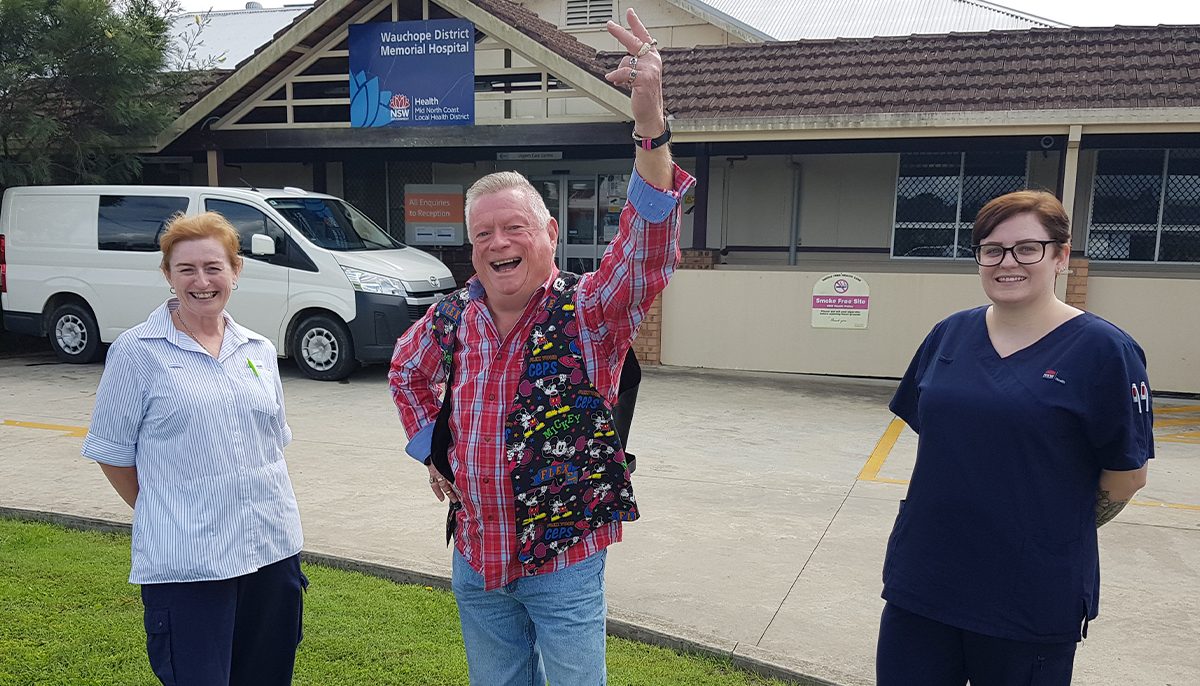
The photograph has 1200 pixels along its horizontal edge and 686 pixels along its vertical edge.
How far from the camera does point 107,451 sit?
248cm

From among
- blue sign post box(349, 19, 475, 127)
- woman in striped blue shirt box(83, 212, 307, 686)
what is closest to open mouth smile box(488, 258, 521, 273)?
woman in striped blue shirt box(83, 212, 307, 686)

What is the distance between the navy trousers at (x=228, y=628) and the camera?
2.41 metres

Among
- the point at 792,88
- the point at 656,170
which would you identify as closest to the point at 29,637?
the point at 656,170

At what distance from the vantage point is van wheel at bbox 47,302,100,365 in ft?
35.2

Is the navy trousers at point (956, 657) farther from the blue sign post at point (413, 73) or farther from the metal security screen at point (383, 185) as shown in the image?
the metal security screen at point (383, 185)

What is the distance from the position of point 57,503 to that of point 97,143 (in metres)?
7.98

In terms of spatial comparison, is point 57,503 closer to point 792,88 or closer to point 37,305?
point 37,305

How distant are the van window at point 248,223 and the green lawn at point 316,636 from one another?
18.8 feet

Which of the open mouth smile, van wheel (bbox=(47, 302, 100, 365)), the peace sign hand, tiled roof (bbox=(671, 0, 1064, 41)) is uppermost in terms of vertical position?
tiled roof (bbox=(671, 0, 1064, 41))

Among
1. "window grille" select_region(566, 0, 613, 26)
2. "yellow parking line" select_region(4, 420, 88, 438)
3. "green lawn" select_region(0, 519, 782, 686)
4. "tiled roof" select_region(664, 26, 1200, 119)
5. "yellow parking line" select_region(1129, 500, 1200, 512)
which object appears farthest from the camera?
"window grille" select_region(566, 0, 613, 26)

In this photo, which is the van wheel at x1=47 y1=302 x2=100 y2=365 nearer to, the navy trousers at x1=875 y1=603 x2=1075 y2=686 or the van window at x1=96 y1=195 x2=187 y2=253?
the van window at x1=96 y1=195 x2=187 y2=253

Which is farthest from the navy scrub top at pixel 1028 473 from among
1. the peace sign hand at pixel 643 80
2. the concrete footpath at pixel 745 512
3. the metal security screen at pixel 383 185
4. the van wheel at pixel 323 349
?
the metal security screen at pixel 383 185

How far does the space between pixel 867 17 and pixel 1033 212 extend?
630 inches

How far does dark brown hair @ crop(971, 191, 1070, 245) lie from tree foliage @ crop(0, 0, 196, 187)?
11778 millimetres
